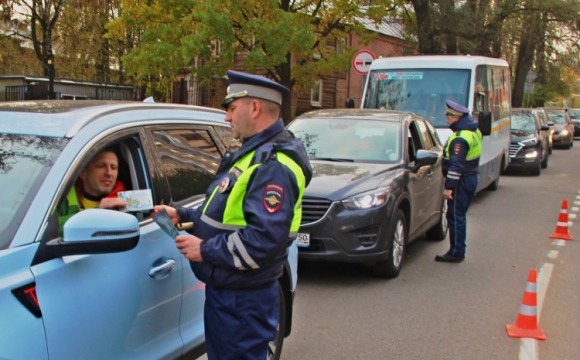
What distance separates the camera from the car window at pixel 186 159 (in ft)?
11.3

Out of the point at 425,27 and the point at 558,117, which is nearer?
the point at 425,27

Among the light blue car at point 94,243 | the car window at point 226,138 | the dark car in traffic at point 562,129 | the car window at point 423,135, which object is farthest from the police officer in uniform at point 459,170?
the dark car in traffic at point 562,129

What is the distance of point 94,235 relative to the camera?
2.44m

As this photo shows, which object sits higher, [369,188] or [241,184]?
[241,184]

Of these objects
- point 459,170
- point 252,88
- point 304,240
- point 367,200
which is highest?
point 252,88

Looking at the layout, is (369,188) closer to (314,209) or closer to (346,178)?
(346,178)

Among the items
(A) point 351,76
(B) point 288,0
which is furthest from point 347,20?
(A) point 351,76

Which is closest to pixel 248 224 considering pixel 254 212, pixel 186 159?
pixel 254 212

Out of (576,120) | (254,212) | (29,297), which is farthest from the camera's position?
(576,120)

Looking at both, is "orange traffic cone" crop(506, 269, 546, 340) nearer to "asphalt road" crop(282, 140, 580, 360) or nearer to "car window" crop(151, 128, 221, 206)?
"asphalt road" crop(282, 140, 580, 360)

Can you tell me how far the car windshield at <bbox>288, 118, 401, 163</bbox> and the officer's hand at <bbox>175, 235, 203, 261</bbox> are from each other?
16.6ft

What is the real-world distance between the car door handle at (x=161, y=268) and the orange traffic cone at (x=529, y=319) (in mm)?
3257

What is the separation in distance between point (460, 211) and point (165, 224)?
559 centimetres

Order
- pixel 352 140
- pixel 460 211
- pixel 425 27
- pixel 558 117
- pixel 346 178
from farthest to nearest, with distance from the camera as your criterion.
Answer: pixel 558 117, pixel 425 27, pixel 352 140, pixel 460 211, pixel 346 178
